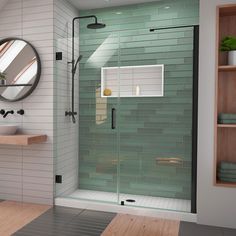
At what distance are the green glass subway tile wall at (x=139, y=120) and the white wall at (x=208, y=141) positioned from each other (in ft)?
0.87

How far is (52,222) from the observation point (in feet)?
8.93

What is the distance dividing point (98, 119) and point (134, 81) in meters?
0.63

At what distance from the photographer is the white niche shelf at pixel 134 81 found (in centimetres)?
303

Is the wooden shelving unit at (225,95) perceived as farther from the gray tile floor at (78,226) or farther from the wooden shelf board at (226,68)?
the gray tile floor at (78,226)

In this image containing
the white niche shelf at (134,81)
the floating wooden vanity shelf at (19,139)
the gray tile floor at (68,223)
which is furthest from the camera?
the white niche shelf at (134,81)

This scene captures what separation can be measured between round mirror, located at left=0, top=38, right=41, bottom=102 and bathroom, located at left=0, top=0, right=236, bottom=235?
0.05 metres

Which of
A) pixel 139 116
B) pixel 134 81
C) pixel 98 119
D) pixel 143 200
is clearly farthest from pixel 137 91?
pixel 143 200

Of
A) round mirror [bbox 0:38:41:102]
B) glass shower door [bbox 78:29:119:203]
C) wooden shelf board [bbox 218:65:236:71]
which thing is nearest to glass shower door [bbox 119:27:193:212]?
glass shower door [bbox 78:29:119:203]

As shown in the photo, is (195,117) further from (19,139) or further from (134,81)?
(19,139)

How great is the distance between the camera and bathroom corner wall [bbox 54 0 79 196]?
10.7 ft

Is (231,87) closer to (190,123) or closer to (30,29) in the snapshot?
(190,123)

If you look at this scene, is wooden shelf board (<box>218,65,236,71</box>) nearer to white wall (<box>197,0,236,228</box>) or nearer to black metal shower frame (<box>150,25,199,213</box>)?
white wall (<box>197,0,236,228</box>)

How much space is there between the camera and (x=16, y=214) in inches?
115

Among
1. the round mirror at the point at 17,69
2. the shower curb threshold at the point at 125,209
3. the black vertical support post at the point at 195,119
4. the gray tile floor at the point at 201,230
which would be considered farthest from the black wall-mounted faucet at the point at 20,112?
the gray tile floor at the point at 201,230
